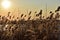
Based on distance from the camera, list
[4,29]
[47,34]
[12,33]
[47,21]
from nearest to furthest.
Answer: [47,34] < [47,21] < [12,33] < [4,29]

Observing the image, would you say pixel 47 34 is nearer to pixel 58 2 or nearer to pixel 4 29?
pixel 58 2

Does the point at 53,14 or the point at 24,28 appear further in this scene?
the point at 24,28

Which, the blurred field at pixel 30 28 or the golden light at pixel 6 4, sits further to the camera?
the golden light at pixel 6 4

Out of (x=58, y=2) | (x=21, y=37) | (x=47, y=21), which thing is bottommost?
(x=21, y=37)

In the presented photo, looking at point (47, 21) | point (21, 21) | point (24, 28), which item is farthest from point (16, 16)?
point (47, 21)

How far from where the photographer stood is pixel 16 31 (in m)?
4.27

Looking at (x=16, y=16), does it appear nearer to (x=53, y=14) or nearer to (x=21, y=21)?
(x=21, y=21)

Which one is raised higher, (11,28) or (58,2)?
(58,2)

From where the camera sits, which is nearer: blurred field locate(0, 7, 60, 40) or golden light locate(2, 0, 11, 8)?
blurred field locate(0, 7, 60, 40)

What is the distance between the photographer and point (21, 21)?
458 cm

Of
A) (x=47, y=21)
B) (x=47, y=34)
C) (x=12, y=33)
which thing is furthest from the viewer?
(x=12, y=33)

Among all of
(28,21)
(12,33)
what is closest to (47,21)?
(28,21)

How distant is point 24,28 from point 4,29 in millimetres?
528

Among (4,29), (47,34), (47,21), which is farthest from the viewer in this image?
(4,29)
